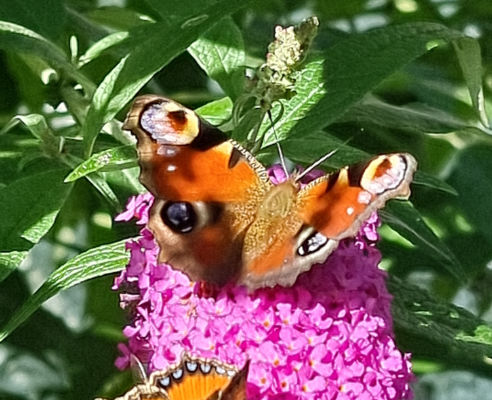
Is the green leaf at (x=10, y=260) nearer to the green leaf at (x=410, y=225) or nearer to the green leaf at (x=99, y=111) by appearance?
the green leaf at (x=99, y=111)

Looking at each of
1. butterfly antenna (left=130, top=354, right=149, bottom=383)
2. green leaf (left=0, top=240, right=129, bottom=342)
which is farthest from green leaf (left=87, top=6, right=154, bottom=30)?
butterfly antenna (left=130, top=354, right=149, bottom=383)

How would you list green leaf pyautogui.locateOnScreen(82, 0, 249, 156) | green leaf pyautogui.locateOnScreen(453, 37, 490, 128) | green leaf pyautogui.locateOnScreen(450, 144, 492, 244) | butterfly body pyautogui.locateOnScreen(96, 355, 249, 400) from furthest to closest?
green leaf pyautogui.locateOnScreen(450, 144, 492, 244)
green leaf pyautogui.locateOnScreen(453, 37, 490, 128)
green leaf pyautogui.locateOnScreen(82, 0, 249, 156)
butterfly body pyautogui.locateOnScreen(96, 355, 249, 400)

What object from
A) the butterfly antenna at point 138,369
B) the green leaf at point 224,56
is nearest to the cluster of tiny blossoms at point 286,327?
the butterfly antenna at point 138,369

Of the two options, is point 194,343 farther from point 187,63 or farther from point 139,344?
point 187,63

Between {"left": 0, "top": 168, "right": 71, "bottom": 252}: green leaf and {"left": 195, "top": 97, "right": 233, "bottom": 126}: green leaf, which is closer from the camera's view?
{"left": 0, "top": 168, "right": 71, "bottom": 252}: green leaf

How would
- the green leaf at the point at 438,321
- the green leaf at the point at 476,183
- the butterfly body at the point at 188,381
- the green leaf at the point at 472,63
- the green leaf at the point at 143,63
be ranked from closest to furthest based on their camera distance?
A: the butterfly body at the point at 188,381 → the green leaf at the point at 143,63 → the green leaf at the point at 438,321 → the green leaf at the point at 472,63 → the green leaf at the point at 476,183

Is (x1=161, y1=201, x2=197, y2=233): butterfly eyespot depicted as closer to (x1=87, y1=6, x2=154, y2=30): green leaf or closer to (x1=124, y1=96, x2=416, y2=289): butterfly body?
(x1=124, y1=96, x2=416, y2=289): butterfly body

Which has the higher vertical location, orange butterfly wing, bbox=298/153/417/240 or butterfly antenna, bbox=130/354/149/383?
orange butterfly wing, bbox=298/153/417/240
